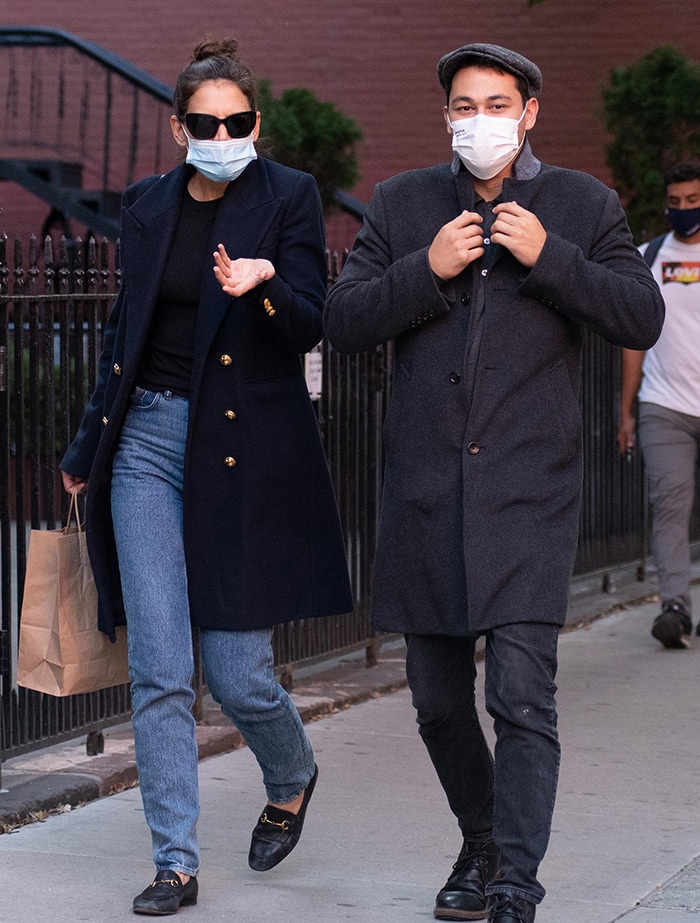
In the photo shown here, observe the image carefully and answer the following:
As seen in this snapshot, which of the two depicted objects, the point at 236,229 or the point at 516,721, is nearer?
the point at 516,721

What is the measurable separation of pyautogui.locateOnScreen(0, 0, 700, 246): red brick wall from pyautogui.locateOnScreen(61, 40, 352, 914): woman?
11.0 metres

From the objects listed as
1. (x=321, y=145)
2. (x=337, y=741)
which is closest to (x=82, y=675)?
(x=337, y=741)

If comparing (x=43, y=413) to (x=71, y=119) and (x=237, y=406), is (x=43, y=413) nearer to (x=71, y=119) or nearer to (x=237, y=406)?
(x=237, y=406)

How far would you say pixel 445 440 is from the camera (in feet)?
12.8

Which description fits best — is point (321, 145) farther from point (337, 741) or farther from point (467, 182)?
point (467, 182)

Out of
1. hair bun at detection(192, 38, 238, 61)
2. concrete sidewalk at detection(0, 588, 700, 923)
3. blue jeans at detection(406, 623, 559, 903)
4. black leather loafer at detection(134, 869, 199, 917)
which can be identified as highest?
hair bun at detection(192, 38, 238, 61)

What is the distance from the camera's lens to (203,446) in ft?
13.8

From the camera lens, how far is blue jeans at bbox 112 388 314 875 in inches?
163

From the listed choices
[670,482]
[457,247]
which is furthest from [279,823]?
[670,482]

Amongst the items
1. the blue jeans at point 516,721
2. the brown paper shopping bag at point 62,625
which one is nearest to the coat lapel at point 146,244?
the brown paper shopping bag at point 62,625

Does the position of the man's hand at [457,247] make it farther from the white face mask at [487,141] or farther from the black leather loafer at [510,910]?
the black leather loafer at [510,910]

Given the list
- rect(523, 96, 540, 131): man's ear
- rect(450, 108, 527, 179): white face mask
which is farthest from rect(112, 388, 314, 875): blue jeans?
rect(523, 96, 540, 131): man's ear

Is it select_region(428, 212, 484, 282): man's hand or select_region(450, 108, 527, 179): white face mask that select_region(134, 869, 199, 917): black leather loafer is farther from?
select_region(450, 108, 527, 179): white face mask

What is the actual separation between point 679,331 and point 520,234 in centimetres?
411
